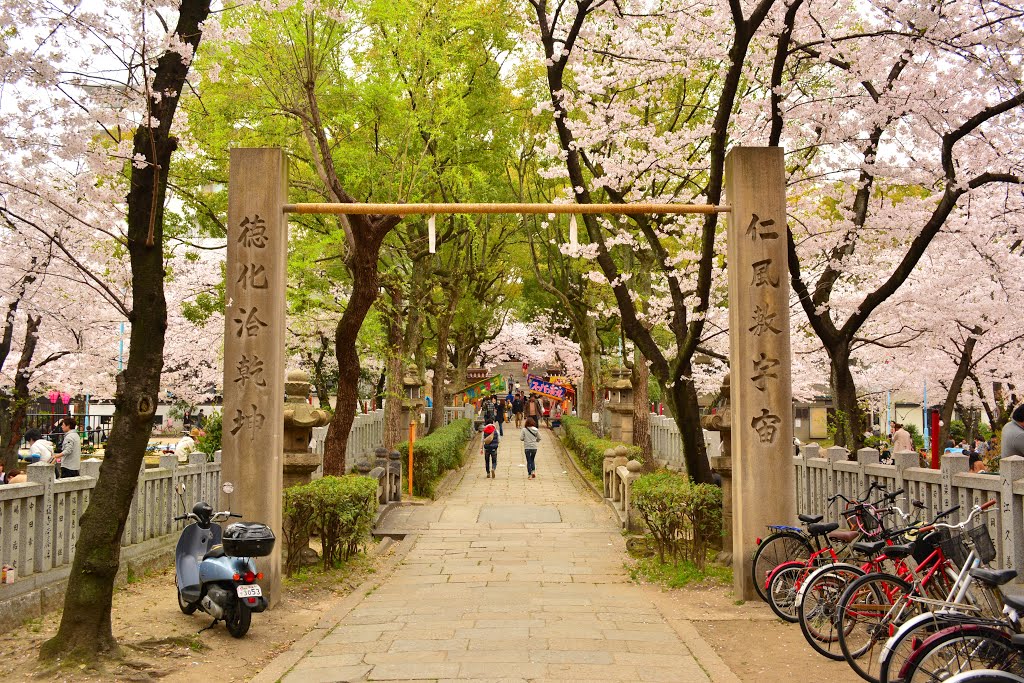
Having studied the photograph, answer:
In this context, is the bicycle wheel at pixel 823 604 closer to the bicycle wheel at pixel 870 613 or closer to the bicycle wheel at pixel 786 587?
the bicycle wheel at pixel 870 613

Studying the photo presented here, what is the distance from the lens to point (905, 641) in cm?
554

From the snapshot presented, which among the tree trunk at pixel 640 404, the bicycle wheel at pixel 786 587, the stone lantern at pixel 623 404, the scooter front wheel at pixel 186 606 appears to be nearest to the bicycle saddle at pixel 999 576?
the bicycle wheel at pixel 786 587

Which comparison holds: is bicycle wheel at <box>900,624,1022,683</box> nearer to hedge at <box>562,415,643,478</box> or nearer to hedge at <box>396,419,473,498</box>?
hedge at <box>562,415,643,478</box>

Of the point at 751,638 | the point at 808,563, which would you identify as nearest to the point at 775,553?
the point at 808,563

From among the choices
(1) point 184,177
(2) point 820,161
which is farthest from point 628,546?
(1) point 184,177

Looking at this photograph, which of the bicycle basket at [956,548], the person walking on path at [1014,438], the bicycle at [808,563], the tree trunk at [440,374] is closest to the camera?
the bicycle basket at [956,548]

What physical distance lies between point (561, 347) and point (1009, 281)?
3539cm

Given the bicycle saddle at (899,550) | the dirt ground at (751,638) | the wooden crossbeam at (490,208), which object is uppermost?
the wooden crossbeam at (490,208)

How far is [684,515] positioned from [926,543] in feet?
16.2

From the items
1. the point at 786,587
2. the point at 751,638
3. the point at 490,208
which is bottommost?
the point at 751,638

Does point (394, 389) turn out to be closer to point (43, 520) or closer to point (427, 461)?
point (427, 461)

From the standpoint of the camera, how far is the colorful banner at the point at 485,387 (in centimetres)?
5106

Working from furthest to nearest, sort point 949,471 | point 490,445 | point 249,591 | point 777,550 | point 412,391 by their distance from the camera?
point 412,391 < point 490,445 < point 777,550 < point 949,471 < point 249,591

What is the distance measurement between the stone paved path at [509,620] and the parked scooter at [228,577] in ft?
2.54
